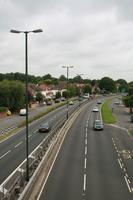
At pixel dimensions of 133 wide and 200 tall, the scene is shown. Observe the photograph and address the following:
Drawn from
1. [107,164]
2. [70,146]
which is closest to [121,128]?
[70,146]

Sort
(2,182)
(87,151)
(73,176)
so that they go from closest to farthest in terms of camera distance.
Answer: (2,182)
(73,176)
(87,151)

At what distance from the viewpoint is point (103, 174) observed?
1304 inches

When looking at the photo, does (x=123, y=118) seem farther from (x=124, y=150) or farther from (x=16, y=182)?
(x=16, y=182)

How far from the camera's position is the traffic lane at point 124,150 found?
1357 inches

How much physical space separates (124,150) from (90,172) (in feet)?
42.4

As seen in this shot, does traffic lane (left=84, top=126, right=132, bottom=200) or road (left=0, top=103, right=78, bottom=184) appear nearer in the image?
traffic lane (left=84, top=126, right=132, bottom=200)

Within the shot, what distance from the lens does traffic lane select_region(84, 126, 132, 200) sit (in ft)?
87.3

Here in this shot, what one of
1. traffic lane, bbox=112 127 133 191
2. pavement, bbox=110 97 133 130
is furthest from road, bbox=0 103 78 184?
pavement, bbox=110 97 133 130

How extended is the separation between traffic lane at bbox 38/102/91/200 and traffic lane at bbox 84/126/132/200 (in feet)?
2.10

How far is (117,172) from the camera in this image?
112ft

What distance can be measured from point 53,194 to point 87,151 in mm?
18718

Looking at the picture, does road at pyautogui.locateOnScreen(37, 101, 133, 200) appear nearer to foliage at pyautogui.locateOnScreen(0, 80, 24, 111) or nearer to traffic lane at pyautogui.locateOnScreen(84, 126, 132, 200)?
traffic lane at pyautogui.locateOnScreen(84, 126, 132, 200)

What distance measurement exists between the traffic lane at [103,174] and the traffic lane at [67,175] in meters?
0.64

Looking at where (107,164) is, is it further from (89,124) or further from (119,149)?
(89,124)
